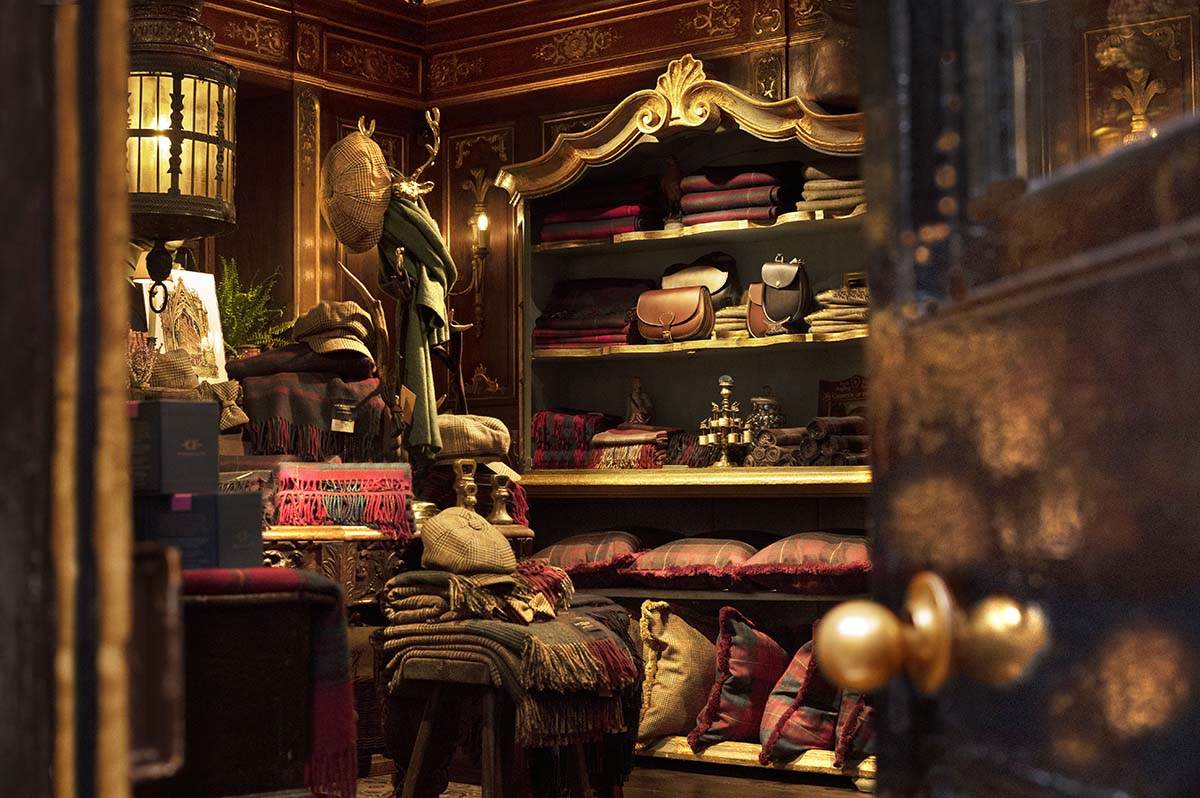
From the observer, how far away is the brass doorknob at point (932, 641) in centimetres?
71

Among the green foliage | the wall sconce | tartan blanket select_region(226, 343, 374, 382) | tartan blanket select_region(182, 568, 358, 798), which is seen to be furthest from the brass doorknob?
the wall sconce

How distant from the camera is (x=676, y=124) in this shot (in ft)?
17.7

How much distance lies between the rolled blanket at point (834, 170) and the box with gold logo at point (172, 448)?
3.78 meters

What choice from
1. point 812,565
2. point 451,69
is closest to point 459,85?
point 451,69

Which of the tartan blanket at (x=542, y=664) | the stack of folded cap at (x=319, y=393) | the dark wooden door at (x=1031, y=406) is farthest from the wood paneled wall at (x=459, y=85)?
the dark wooden door at (x=1031, y=406)

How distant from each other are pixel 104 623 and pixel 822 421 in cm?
444

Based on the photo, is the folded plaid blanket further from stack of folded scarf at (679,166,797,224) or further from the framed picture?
the framed picture

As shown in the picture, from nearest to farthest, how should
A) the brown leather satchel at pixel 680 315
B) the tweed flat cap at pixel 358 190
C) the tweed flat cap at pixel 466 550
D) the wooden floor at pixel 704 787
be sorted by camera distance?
1. the tweed flat cap at pixel 466 550
2. the tweed flat cap at pixel 358 190
3. the wooden floor at pixel 704 787
4. the brown leather satchel at pixel 680 315

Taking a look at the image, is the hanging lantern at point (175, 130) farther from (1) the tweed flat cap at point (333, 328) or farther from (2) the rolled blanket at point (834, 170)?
(2) the rolled blanket at point (834, 170)

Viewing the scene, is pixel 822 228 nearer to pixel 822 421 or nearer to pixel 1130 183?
pixel 822 421

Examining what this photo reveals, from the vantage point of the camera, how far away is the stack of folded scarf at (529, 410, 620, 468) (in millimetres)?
5730

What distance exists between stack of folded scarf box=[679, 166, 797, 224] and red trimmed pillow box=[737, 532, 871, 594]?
3.87 ft

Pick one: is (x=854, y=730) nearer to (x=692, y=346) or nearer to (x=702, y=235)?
(x=692, y=346)

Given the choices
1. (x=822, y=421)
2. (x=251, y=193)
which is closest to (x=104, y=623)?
(x=822, y=421)
